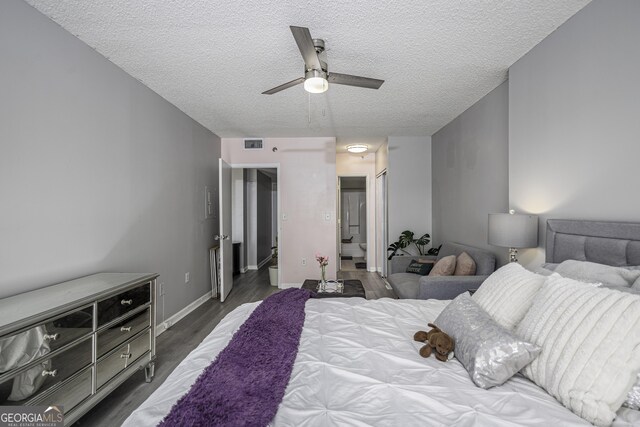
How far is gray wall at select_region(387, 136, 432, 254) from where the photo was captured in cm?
493

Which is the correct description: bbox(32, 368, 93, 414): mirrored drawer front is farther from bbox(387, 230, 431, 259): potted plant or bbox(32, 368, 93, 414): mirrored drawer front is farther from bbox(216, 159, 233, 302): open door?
bbox(387, 230, 431, 259): potted plant

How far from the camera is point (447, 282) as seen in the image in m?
2.66

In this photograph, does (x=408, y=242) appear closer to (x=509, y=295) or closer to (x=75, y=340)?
(x=509, y=295)

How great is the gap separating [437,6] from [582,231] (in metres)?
1.65

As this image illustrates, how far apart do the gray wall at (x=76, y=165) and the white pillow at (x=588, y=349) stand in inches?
105

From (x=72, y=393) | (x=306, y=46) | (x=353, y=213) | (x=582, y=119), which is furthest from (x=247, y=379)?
(x=353, y=213)

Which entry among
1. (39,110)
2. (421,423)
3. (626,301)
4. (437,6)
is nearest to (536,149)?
(437,6)

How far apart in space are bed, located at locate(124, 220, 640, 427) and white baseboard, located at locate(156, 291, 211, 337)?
1.84m

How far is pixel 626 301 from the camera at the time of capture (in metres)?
0.96

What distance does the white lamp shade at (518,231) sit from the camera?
2.17 meters

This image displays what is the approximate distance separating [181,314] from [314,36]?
11.1 ft

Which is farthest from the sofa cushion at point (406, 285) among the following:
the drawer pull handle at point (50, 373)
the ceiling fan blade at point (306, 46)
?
the drawer pull handle at point (50, 373)

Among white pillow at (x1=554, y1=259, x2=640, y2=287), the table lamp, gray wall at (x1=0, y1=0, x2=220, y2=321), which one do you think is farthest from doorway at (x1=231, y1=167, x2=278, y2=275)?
white pillow at (x1=554, y1=259, x2=640, y2=287)

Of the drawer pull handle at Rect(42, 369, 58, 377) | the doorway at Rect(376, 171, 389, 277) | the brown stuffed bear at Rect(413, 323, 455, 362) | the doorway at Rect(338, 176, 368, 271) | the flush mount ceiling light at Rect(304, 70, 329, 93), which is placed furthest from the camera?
the doorway at Rect(338, 176, 368, 271)
